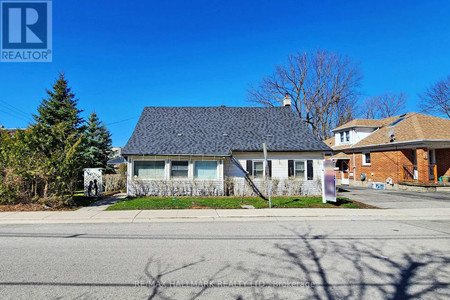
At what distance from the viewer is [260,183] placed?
1596 centimetres

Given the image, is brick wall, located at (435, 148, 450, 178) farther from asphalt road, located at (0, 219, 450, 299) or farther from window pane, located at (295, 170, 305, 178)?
asphalt road, located at (0, 219, 450, 299)

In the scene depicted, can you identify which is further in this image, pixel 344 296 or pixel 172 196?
pixel 172 196

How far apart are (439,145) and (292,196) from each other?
12.8 metres

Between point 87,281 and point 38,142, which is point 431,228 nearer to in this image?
point 87,281

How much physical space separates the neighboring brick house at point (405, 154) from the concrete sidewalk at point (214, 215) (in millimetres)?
10019

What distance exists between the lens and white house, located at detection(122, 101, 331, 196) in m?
15.5

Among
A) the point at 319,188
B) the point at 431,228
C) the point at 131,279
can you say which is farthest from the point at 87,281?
the point at 319,188

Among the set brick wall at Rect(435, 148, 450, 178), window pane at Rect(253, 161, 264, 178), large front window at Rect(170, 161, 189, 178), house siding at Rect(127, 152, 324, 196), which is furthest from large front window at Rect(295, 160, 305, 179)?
brick wall at Rect(435, 148, 450, 178)

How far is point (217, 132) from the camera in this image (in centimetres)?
1872

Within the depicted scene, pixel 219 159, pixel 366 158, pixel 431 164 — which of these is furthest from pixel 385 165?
pixel 219 159

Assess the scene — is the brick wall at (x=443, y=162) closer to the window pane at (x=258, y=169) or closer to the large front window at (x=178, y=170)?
the window pane at (x=258, y=169)

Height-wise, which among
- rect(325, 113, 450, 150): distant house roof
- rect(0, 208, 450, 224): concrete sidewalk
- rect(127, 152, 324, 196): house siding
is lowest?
rect(0, 208, 450, 224): concrete sidewalk

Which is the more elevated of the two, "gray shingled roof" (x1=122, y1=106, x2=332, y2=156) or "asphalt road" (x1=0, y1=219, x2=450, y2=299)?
"gray shingled roof" (x1=122, y1=106, x2=332, y2=156)

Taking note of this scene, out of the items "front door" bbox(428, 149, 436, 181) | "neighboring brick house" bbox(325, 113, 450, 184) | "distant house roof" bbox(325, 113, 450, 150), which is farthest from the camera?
"front door" bbox(428, 149, 436, 181)
